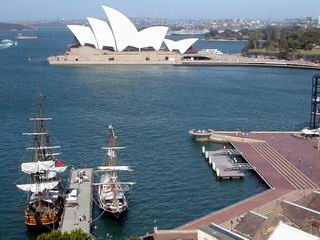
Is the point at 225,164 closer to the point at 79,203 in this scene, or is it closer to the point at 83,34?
the point at 79,203

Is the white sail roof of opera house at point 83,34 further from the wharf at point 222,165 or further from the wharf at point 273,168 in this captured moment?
the wharf at point 222,165

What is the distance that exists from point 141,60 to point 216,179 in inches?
1277

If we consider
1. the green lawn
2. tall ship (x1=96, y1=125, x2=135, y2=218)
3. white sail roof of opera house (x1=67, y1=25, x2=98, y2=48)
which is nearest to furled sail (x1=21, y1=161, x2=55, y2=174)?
tall ship (x1=96, y1=125, x2=135, y2=218)

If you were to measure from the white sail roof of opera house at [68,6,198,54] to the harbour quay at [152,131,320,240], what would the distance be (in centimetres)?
2743

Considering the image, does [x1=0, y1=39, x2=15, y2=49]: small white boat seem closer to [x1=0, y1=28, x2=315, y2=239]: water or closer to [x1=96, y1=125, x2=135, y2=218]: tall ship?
[x1=0, y1=28, x2=315, y2=239]: water

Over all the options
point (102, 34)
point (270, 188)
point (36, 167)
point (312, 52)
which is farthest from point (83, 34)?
point (270, 188)

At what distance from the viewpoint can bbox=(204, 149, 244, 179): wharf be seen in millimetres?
15844

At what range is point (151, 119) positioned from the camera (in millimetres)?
23859

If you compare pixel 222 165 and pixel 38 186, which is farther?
pixel 222 165

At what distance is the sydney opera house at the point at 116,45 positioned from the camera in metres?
46.7

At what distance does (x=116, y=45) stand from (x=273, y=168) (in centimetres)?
3277

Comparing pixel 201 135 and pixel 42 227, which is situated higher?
pixel 201 135

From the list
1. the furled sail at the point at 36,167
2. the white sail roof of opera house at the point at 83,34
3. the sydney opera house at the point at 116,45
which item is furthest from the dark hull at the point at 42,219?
the white sail roof of opera house at the point at 83,34

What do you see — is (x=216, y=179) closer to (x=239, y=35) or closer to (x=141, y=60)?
(x=141, y=60)
